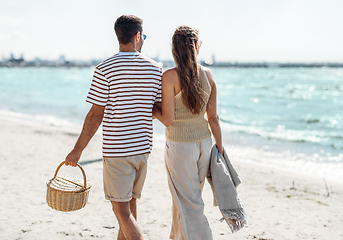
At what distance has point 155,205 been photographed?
4160 mm

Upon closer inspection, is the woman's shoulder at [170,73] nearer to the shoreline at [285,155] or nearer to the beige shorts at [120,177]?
the beige shorts at [120,177]

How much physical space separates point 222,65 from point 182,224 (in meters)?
156

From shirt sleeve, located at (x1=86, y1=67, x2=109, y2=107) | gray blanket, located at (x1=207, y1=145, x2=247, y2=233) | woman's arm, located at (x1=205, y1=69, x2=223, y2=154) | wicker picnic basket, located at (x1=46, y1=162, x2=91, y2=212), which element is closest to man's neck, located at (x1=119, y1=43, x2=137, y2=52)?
shirt sleeve, located at (x1=86, y1=67, x2=109, y2=107)

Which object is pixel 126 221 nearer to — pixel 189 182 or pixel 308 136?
pixel 189 182

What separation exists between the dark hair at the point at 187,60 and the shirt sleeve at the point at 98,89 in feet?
1.69

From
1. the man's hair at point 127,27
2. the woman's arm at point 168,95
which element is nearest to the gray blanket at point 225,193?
the woman's arm at point 168,95

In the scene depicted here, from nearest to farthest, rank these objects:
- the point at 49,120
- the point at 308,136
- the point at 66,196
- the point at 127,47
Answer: the point at 127,47 → the point at 66,196 → the point at 308,136 → the point at 49,120

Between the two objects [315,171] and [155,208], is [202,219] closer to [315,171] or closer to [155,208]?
[155,208]

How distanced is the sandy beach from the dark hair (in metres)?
1.60

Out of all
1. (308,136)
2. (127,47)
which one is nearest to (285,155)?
(308,136)

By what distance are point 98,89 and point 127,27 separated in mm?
448

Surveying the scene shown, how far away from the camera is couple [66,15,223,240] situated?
2.27 metres

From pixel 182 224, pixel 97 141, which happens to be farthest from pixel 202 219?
pixel 97 141

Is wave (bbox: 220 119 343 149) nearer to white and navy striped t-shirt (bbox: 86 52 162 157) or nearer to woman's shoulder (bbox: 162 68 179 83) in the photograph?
woman's shoulder (bbox: 162 68 179 83)
